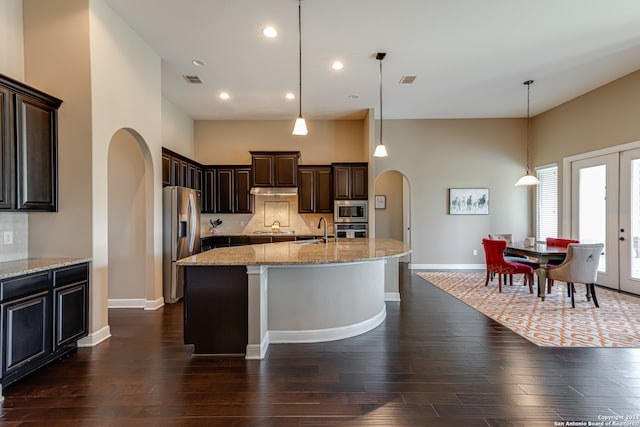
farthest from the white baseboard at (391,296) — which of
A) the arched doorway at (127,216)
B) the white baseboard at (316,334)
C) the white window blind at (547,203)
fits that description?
the white window blind at (547,203)

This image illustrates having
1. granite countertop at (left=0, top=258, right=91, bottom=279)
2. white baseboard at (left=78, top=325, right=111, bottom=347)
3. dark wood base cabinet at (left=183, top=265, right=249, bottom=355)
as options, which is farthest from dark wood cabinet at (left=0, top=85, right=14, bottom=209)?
dark wood base cabinet at (left=183, top=265, right=249, bottom=355)

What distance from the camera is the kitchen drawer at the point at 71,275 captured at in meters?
2.73

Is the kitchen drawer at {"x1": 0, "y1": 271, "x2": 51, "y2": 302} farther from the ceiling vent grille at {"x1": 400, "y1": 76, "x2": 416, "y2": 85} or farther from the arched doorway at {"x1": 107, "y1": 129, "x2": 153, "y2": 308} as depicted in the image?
the ceiling vent grille at {"x1": 400, "y1": 76, "x2": 416, "y2": 85}

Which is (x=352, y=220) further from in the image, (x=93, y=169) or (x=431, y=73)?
(x=93, y=169)

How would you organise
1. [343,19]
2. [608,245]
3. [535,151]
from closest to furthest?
1. [343,19]
2. [608,245]
3. [535,151]

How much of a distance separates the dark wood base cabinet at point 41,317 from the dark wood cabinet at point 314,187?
14.5ft

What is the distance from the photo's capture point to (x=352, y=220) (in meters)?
6.76

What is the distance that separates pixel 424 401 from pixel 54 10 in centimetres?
485

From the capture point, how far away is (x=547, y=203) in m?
7.04

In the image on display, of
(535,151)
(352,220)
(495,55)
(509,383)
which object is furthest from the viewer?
(535,151)

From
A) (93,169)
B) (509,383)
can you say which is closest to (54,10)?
(93,169)

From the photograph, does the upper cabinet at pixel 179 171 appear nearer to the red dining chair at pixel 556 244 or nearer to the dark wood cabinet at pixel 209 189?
the dark wood cabinet at pixel 209 189

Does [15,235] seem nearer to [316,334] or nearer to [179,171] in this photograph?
[179,171]

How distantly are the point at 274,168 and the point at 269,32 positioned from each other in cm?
312
